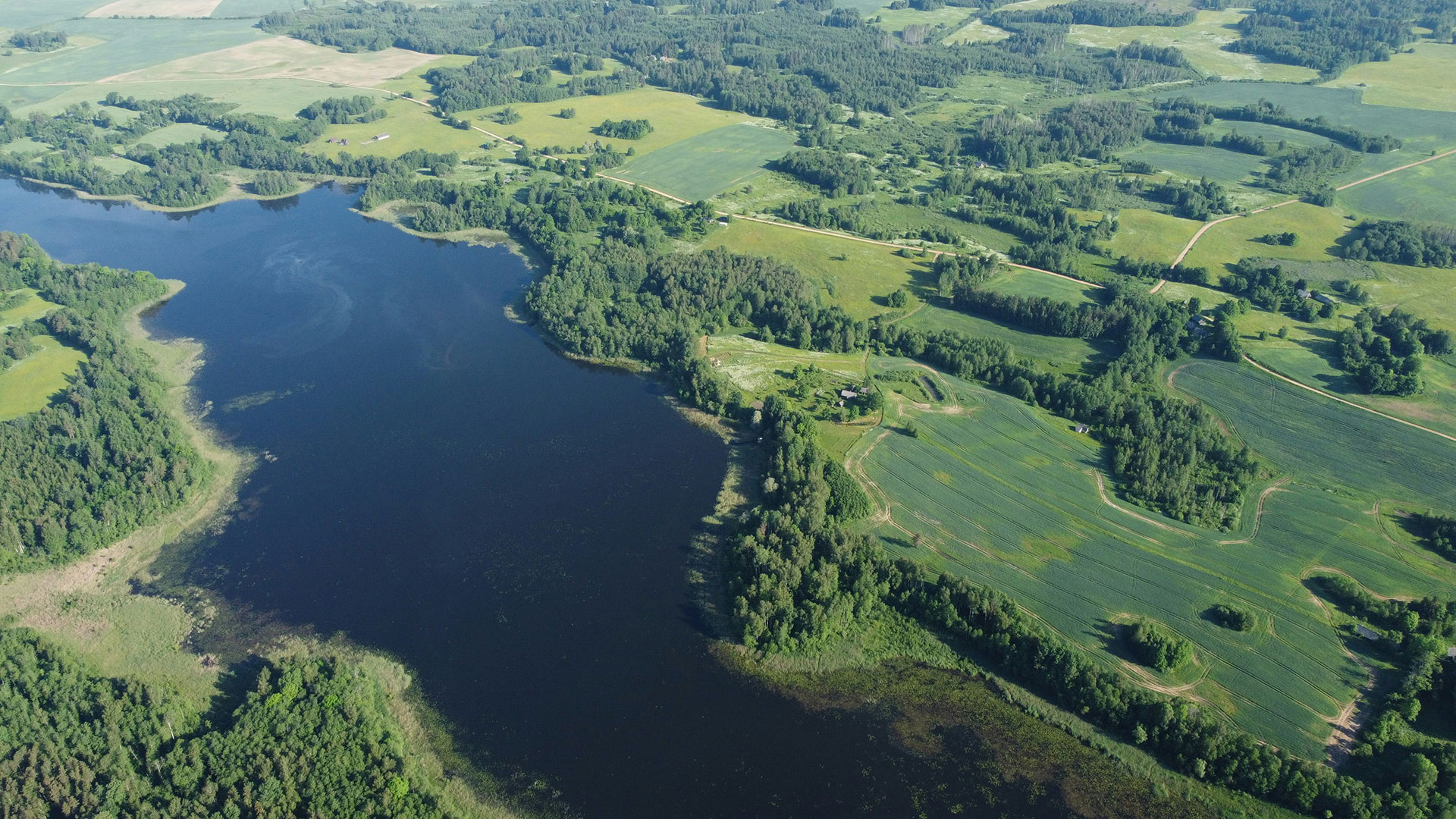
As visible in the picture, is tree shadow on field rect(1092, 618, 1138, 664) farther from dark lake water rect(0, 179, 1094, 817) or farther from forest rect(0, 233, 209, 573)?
forest rect(0, 233, 209, 573)

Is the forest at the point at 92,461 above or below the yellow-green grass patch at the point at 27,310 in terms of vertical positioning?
below

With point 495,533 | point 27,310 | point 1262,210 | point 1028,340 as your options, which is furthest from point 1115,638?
point 27,310

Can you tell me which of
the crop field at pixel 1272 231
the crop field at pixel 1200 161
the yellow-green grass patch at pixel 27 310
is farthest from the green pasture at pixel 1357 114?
the yellow-green grass patch at pixel 27 310

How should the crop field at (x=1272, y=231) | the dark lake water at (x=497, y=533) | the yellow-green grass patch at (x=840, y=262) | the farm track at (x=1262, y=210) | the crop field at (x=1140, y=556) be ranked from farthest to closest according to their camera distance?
1. the crop field at (x=1272, y=231)
2. the farm track at (x=1262, y=210)
3. the yellow-green grass patch at (x=840, y=262)
4. the crop field at (x=1140, y=556)
5. the dark lake water at (x=497, y=533)

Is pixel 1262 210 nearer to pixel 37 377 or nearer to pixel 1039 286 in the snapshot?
pixel 1039 286

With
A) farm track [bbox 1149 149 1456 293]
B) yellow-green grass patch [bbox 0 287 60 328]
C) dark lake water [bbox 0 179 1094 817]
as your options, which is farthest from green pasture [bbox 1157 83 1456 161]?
yellow-green grass patch [bbox 0 287 60 328]

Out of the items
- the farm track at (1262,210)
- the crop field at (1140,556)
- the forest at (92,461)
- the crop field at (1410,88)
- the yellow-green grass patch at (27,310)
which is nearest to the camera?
the crop field at (1140,556)

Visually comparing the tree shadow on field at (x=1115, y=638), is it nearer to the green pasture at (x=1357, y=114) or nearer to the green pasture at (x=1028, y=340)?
the green pasture at (x=1028, y=340)
